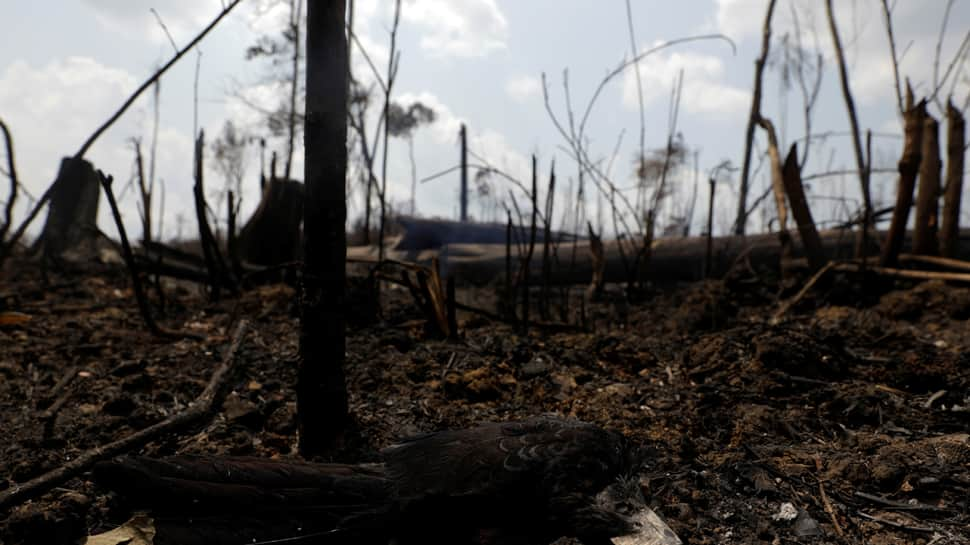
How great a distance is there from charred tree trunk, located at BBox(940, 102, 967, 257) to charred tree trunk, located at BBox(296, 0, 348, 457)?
14.6 feet

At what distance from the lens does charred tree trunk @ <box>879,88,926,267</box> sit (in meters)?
3.98

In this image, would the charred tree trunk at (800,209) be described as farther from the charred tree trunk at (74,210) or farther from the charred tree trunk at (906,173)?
the charred tree trunk at (74,210)

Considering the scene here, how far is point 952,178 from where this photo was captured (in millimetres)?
4438

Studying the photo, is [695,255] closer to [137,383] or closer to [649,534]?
[649,534]

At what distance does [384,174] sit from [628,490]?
2.54m

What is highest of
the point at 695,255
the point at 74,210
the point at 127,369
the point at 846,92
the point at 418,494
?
the point at 846,92

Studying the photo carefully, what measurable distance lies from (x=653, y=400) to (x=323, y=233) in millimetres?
1427

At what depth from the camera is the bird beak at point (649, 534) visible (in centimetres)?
151

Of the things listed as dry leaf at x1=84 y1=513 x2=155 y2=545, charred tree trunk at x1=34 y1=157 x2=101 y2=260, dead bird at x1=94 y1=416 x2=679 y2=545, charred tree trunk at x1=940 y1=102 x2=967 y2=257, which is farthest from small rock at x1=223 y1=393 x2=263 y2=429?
charred tree trunk at x1=34 y1=157 x2=101 y2=260

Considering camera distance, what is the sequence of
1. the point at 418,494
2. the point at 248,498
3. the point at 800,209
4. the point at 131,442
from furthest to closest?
the point at 800,209, the point at 131,442, the point at 418,494, the point at 248,498

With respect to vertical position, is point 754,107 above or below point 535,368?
above

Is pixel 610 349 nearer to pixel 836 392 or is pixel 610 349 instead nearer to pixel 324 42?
pixel 836 392

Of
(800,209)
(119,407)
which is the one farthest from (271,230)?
(800,209)

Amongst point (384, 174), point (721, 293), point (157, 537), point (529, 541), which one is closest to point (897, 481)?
point (529, 541)
